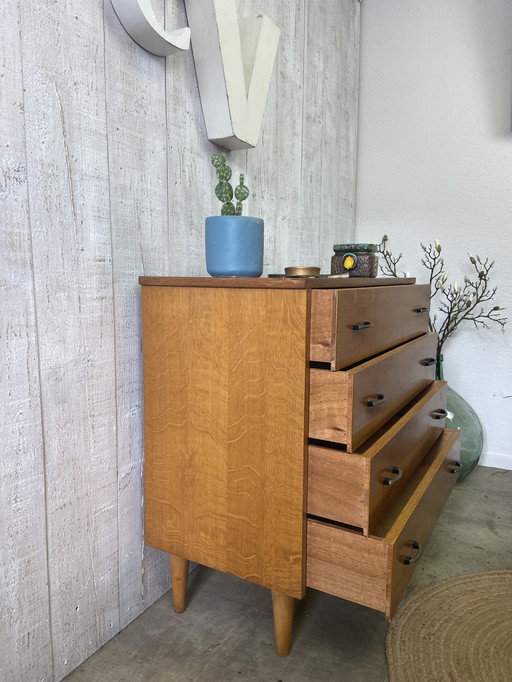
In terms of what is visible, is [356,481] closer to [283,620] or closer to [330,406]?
[330,406]

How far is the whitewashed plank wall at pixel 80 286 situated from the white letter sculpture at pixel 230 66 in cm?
4

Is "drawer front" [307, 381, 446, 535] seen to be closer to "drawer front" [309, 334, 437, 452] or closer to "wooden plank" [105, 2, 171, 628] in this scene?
"drawer front" [309, 334, 437, 452]

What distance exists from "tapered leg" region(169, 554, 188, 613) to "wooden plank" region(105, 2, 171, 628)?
0.25 ft

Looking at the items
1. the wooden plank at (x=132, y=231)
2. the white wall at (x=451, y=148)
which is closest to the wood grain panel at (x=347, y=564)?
the wooden plank at (x=132, y=231)

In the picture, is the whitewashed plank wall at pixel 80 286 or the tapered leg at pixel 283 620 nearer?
the whitewashed plank wall at pixel 80 286

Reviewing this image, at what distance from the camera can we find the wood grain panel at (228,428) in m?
1.00

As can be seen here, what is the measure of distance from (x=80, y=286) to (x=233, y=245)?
331 millimetres

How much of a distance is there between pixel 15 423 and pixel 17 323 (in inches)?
7.2

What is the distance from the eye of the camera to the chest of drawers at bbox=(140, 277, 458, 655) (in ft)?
3.20

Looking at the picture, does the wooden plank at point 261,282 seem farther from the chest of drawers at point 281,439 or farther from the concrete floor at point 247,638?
the concrete floor at point 247,638

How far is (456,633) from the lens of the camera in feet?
3.95

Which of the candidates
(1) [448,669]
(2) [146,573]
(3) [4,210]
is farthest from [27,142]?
(1) [448,669]

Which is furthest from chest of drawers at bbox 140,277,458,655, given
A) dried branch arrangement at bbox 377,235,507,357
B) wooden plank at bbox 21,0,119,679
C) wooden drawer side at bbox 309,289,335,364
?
dried branch arrangement at bbox 377,235,507,357

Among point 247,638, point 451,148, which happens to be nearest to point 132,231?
point 247,638
